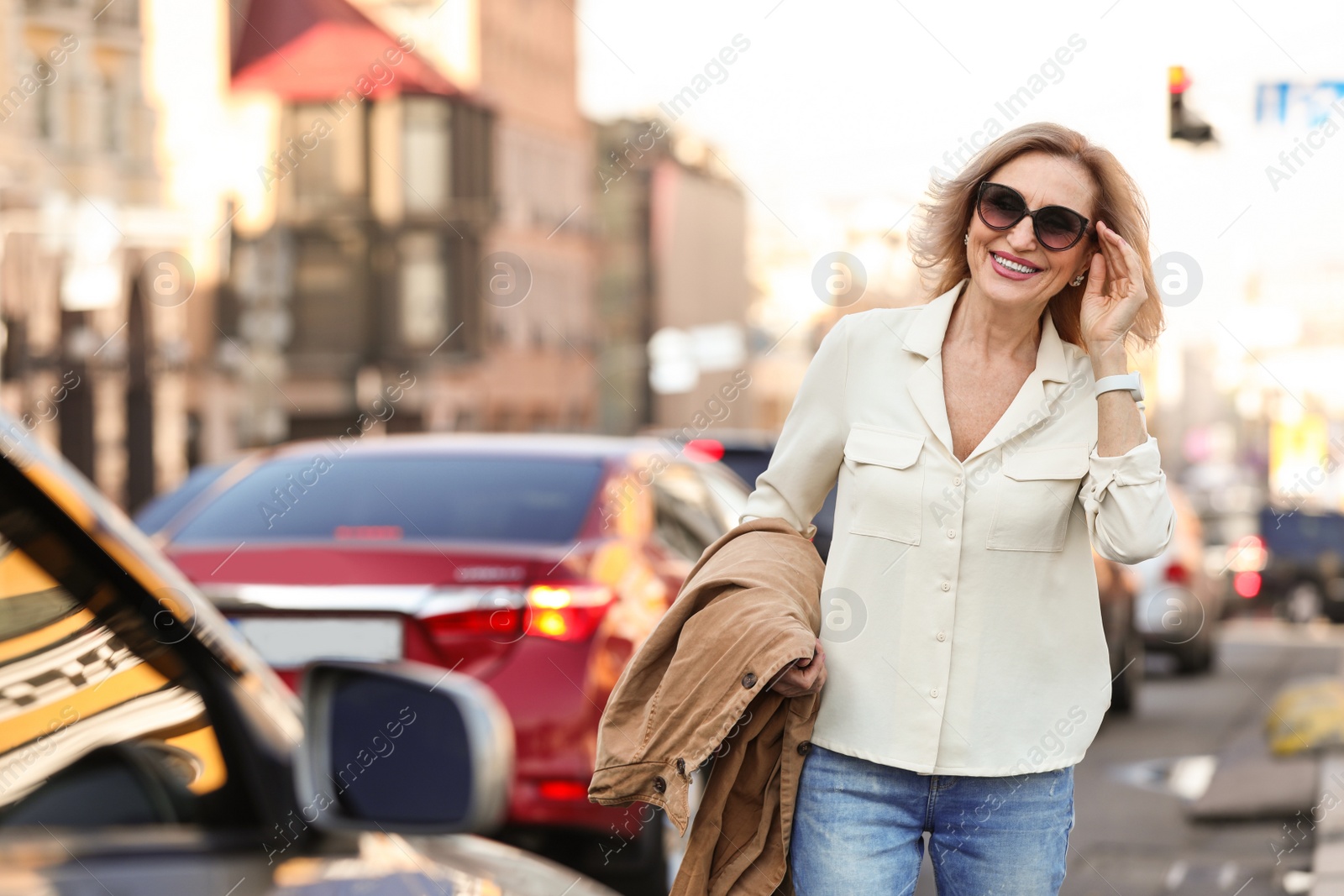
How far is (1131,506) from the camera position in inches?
106

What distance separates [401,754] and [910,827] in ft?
3.52

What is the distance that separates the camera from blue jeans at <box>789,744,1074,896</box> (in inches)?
111

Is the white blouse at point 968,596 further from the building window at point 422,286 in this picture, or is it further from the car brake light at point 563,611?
the building window at point 422,286

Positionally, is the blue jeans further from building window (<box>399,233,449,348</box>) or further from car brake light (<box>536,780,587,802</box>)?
building window (<box>399,233,449,348</box>)

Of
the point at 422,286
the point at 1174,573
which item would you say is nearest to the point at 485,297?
the point at 422,286

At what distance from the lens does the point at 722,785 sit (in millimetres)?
2828

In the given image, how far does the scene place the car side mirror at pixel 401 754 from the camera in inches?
80.4

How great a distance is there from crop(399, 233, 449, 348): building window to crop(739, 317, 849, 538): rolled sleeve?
1695 inches

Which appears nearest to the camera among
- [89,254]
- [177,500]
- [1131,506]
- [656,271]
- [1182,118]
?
[1131,506]

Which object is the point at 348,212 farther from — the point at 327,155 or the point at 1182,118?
the point at 1182,118

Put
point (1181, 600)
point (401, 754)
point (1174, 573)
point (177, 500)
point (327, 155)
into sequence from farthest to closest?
1. point (327, 155)
2. point (1174, 573)
3. point (1181, 600)
4. point (177, 500)
5. point (401, 754)

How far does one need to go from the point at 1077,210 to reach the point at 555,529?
11.4ft

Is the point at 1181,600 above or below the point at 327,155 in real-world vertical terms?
below

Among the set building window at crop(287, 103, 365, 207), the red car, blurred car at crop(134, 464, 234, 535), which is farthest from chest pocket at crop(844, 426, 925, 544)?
building window at crop(287, 103, 365, 207)
